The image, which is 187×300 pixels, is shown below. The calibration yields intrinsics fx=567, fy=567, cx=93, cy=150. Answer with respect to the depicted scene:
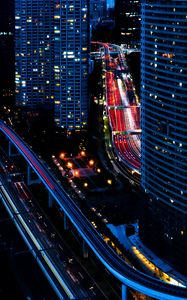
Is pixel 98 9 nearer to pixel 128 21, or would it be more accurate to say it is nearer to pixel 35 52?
pixel 128 21

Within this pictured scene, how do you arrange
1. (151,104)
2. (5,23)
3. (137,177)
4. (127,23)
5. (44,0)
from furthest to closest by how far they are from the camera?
(127,23), (5,23), (44,0), (137,177), (151,104)

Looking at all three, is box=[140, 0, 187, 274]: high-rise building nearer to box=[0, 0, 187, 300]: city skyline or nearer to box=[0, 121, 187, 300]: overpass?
box=[0, 0, 187, 300]: city skyline

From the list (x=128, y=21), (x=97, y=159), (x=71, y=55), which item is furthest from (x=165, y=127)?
(x=128, y=21)

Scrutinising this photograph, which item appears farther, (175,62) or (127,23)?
(127,23)

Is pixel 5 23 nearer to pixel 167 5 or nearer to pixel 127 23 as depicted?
pixel 127 23

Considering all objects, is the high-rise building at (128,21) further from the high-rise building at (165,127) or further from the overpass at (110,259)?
the high-rise building at (165,127)

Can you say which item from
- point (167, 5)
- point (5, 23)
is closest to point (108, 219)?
point (167, 5)

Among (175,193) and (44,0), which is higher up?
(44,0)
